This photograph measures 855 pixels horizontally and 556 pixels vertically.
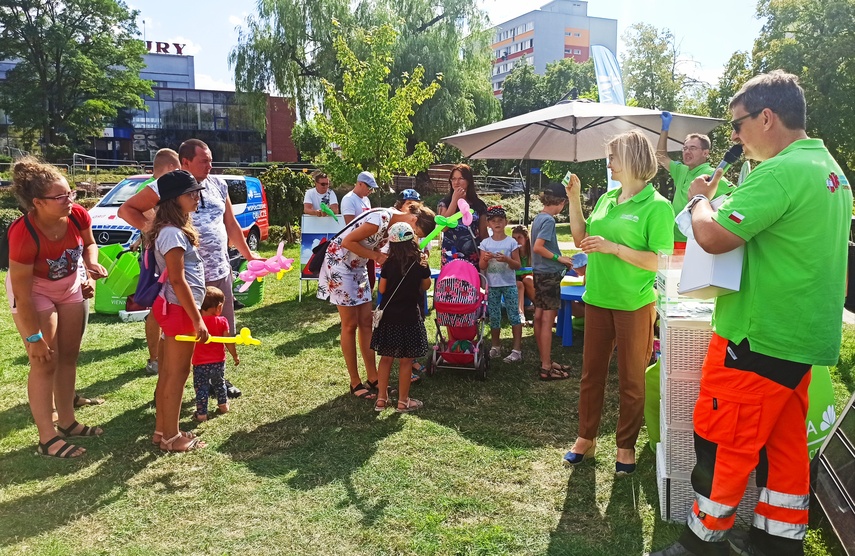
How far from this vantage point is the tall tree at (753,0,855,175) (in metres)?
13.9

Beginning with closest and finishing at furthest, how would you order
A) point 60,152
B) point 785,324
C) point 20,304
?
1. point 785,324
2. point 20,304
3. point 60,152

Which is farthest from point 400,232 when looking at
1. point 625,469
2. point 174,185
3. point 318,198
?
point 318,198

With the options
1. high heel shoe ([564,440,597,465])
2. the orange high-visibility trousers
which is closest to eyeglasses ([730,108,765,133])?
the orange high-visibility trousers

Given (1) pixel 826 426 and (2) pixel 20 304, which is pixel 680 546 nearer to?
(1) pixel 826 426

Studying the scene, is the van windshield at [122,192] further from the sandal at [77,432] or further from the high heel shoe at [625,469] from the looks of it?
the high heel shoe at [625,469]

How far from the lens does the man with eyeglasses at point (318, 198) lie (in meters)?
9.25

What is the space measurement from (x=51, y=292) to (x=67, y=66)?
112 feet

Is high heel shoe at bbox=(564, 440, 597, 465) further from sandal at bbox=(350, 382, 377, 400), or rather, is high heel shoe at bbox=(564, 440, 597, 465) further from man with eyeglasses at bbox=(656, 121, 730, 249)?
man with eyeglasses at bbox=(656, 121, 730, 249)

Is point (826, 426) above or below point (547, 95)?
below

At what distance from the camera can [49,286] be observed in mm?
3934

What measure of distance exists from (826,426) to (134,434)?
4228mm

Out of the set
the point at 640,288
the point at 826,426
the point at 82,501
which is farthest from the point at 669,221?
the point at 82,501

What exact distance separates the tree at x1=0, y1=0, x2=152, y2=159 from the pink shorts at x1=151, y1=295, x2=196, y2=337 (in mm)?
33468

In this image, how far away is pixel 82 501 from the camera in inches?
137
